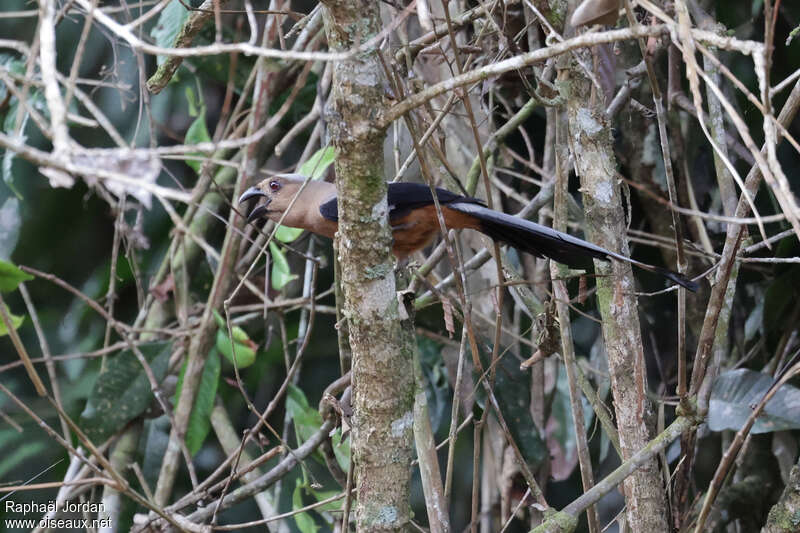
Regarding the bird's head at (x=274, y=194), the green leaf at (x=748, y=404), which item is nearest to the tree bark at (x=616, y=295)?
the green leaf at (x=748, y=404)

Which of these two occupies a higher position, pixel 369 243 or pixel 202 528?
pixel 369 243

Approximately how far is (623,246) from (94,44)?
3281 millimetres

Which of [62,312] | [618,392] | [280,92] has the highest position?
[280,92]

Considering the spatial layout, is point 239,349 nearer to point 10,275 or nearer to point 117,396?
point 117,396

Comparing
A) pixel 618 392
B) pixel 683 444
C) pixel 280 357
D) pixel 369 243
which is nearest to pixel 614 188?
pixel 618 392

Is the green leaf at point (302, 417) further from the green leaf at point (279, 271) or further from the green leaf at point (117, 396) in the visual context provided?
the green leaf at point (117, 396)

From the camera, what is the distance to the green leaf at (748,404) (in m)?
2.66

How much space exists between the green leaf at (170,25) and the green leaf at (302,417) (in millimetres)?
1496

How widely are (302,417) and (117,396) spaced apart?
87 cm

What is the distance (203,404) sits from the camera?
3590mm

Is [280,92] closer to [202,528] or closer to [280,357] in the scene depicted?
[280,357]

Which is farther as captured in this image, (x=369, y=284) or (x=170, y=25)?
(x=170, y=25)

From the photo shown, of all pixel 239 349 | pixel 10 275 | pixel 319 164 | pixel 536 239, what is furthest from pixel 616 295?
pixel 10 275

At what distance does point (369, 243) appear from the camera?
5.17ft
